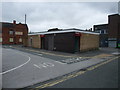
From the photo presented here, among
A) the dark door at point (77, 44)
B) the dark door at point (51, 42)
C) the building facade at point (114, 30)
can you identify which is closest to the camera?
the dark door at point (77, 44)

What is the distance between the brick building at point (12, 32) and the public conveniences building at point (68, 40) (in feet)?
74.6

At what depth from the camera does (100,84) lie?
21.4 feet

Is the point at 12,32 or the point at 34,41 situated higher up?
the point at 12,32

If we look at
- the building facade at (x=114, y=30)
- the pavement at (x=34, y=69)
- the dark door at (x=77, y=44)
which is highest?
the building facade at (x=114, y=30)

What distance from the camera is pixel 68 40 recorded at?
862 inches

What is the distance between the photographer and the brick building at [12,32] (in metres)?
47.8

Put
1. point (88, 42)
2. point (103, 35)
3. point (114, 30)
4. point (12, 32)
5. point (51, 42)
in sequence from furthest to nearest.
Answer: point (12, 32) < point (103, 35) < point (114, 30) < point (51, 42) < point (88, 42)

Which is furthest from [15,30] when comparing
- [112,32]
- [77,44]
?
[77,44]

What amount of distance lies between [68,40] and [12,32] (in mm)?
34179

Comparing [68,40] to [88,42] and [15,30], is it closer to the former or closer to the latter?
[88,42]

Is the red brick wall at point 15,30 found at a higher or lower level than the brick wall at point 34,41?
higher

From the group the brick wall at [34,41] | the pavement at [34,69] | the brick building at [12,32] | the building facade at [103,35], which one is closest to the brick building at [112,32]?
the building facade at [103,35]

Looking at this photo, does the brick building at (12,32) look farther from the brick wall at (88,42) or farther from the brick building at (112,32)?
the brick wall at (88,42)

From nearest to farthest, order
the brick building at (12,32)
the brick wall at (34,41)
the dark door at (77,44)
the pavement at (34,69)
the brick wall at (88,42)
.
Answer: the pavement at (34,69)
the dark door at (77,44)
the brick wall at (88,42)
the brick wall at (34,41)
the brick building at (12,32)
